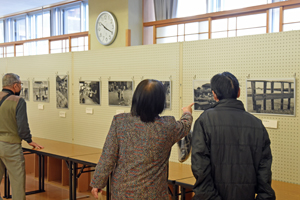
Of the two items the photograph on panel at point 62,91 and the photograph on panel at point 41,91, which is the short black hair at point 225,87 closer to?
the photograph on panel at point 62,91

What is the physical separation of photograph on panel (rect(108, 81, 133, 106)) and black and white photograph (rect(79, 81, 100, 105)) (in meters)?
0.23

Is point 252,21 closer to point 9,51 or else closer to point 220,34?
point 220,34

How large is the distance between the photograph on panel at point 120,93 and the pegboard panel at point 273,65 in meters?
1.07

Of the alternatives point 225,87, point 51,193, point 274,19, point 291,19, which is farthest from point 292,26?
point 51,193

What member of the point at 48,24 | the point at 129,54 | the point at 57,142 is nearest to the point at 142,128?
the point at 129,54

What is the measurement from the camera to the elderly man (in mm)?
3629

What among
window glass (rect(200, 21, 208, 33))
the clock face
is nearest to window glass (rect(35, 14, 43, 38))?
the clock face

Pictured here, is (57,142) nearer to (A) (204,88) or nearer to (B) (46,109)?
(B) (46,109)

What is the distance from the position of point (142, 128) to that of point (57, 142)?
305cm

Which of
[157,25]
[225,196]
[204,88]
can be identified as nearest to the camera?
[225,196]

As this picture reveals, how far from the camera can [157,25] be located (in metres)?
6.96

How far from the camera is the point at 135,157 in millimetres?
1889

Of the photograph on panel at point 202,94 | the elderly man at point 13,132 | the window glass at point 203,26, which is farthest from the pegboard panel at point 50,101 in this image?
the window glass at point 203,26

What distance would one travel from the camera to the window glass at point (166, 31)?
678 centimetres
